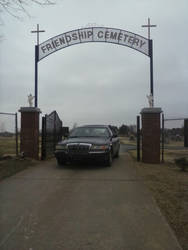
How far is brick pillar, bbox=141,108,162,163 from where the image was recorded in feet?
30.8

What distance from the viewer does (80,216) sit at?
3.64 metres

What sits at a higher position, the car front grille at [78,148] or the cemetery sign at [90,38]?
the cemetery sign at [90,38]

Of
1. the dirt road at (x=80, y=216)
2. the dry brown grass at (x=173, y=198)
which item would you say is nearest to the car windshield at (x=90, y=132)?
the dry brown grass at (x=173, y=198)

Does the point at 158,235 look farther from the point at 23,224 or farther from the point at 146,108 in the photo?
the point at 146,108

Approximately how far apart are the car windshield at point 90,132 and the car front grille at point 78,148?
4.36 feet

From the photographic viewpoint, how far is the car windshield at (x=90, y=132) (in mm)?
9055

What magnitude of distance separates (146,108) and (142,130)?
93 cm

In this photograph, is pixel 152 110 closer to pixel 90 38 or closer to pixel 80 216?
pixel 90 38

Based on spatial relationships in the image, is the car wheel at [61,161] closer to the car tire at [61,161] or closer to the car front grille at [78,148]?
the car tire at [61,161]

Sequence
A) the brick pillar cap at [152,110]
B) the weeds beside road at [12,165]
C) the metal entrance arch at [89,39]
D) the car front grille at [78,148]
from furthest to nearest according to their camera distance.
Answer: the metal entrance arch at [89,39] → the brick pillar cap at [152,110] → the car front grille at [78,148] → the weeds beside road at [12,165]

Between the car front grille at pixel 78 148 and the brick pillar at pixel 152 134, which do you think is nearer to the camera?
the car front grille at pixel 78 148

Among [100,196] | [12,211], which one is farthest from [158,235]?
[12,211]

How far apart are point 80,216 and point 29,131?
21.5 feet

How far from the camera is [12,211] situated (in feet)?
12.6
